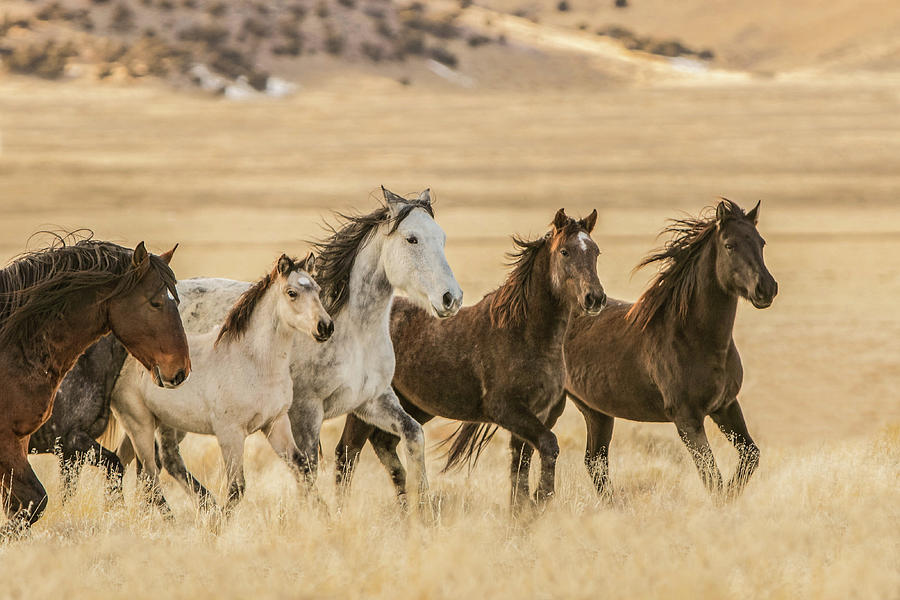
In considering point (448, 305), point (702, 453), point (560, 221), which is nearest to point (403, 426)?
point (448, 305)

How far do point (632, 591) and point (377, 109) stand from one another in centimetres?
5648

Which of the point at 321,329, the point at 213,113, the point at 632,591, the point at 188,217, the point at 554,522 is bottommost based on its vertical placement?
the point at 213,113

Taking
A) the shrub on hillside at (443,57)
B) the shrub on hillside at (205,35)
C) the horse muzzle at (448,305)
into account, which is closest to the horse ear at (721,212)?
the horse muzzle at (448,305)

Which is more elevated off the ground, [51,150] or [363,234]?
[363,234]

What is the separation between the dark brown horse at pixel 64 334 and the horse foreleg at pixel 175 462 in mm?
1239

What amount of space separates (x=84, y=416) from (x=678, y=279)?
4.17 m

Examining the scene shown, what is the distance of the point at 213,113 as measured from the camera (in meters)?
59.2

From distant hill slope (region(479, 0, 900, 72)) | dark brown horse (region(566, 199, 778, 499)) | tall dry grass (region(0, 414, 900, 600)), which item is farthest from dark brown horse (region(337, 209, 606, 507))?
distant hill slope (region(479, 0, 900, 72))

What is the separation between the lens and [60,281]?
6320 millimetres

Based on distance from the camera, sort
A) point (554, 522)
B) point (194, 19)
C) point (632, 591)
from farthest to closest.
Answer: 1. point (194, 19)
2. point (554, 522)
3. point (632, 591)

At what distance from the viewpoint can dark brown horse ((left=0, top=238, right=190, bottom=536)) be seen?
6.25 meters

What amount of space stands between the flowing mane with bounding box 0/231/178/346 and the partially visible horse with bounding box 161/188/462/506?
153cm

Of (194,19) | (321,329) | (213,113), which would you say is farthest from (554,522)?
(194,19)

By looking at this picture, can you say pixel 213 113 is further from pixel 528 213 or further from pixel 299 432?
pixel 299 432
